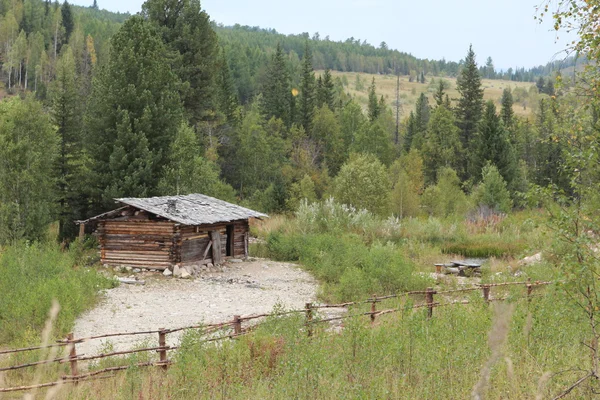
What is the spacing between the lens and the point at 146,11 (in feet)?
121

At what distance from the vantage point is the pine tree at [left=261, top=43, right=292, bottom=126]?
199 feet

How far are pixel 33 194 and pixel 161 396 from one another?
1883 centimetres

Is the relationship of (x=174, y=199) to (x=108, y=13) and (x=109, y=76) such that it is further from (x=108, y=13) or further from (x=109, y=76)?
(x=108, y=13)

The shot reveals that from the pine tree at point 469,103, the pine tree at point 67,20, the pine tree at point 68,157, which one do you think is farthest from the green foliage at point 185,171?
the pine tree at point 67,20

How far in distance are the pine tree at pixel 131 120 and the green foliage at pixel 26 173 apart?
2.06 meters

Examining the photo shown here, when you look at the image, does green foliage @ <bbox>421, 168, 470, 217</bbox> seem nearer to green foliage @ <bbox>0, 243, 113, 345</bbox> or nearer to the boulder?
the boulder

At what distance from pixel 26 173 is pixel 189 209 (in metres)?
6.29

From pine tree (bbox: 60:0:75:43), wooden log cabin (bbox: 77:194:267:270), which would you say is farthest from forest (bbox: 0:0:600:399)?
pine tree (bbox: 60:0:75:43)

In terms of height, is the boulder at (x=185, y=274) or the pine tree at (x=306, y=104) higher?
the pine tree at (x=306, y=104)

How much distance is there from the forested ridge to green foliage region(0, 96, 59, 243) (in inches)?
2.0

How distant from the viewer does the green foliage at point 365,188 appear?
34.1m

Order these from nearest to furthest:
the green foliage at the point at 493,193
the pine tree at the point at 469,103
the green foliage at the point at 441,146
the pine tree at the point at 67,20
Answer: the green foliage at the point at 493,193 < the green foliage at the point at 441,146 < the pine tree at the point at 469,103 < the pine tree at the point at 67,20

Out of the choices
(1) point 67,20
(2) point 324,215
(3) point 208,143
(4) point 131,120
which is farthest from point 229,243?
(1) point 67,20

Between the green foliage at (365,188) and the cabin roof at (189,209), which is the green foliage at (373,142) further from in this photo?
the cabin roof at (189,209)
